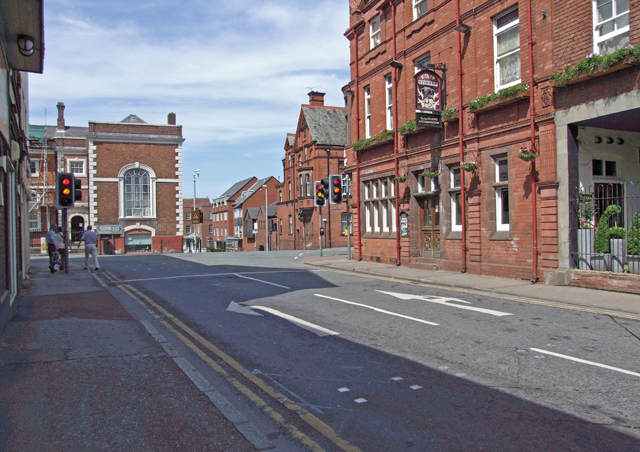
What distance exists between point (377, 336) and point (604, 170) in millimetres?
9739

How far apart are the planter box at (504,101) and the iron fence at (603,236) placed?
2.97 meters

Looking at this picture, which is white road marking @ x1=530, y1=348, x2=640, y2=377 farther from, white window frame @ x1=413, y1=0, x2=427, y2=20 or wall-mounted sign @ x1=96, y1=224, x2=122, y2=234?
wall-mounted sign @ x1=96, y1=224, x2=122, y2=234

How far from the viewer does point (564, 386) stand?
5199 millimetres

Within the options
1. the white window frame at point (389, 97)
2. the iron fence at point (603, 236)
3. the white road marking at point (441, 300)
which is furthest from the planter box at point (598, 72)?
the white window frame at point (389, 97)

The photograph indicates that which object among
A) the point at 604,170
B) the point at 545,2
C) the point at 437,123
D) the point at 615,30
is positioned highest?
the point at 545,2

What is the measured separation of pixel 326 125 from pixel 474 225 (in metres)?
38.4

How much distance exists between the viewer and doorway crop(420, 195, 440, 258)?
1795 cm

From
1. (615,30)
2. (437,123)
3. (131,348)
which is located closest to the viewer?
(131,348)

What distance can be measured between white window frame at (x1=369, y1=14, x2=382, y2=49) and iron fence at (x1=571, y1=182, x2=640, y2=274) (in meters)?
11.7

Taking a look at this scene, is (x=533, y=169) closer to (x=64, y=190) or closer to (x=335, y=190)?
(x=335, y=190)

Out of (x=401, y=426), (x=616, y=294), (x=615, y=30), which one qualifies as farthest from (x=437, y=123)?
(x=401, y=426)

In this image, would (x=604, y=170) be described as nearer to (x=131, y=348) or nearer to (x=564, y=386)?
(x=564, y=386)

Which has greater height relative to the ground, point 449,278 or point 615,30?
point 615,30

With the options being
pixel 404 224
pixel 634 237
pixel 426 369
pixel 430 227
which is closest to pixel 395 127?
pixel 404 224
